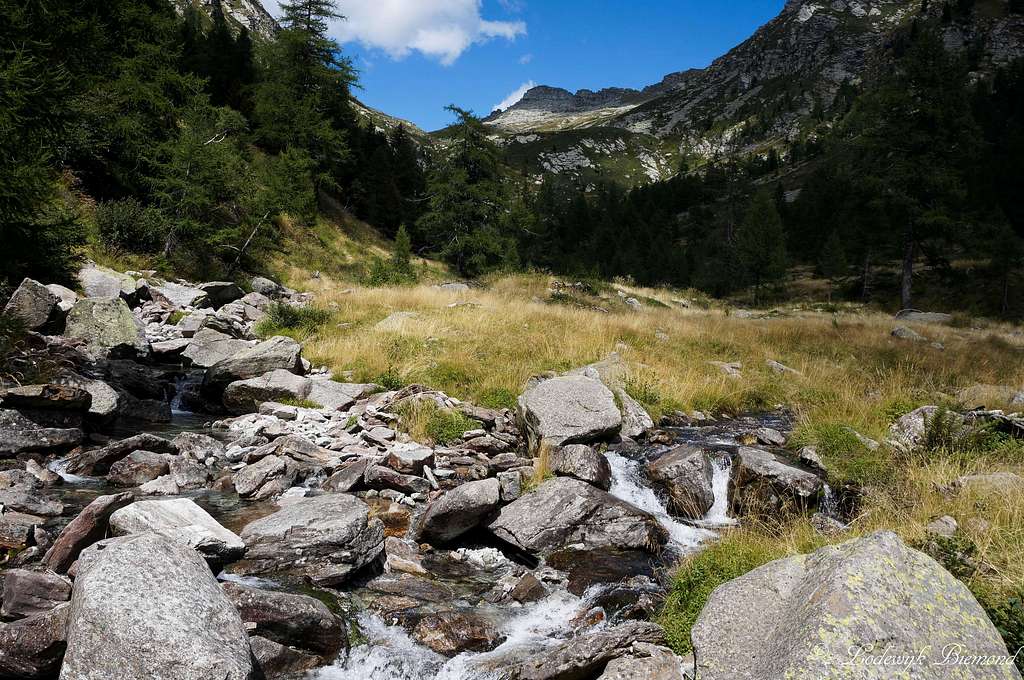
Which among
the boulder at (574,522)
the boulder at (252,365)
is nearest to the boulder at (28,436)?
the boulder at (252,365)

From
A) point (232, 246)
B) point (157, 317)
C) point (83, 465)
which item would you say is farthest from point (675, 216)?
point (83, 465)

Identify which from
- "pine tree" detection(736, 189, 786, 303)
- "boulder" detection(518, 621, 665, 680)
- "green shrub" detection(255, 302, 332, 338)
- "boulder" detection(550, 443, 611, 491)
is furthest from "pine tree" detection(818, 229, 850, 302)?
"boulder" detection(518, 621, 665, 680)

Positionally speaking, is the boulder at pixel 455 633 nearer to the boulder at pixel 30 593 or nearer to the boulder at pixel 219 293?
the boulder at pixel 30 593

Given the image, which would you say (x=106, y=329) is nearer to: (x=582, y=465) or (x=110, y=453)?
(x=110, y=453)

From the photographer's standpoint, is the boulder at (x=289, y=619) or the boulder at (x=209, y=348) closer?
the boulder at (x=289, y=619)

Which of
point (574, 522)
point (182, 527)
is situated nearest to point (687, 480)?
point (574, 522)

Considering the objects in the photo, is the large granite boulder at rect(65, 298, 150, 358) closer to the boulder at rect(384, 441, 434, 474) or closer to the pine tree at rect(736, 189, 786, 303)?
the boulder at rect(384, 441, 434, 474)

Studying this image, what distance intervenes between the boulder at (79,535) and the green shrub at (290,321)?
10975 millimetres

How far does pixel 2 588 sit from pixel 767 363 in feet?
55.1

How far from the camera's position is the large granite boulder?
12.5m

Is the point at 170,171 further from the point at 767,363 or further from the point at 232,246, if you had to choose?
the point at 767,363

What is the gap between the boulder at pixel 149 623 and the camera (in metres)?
3.20

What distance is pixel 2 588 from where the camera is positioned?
4301mm

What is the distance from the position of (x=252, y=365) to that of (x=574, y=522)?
28.8ft
